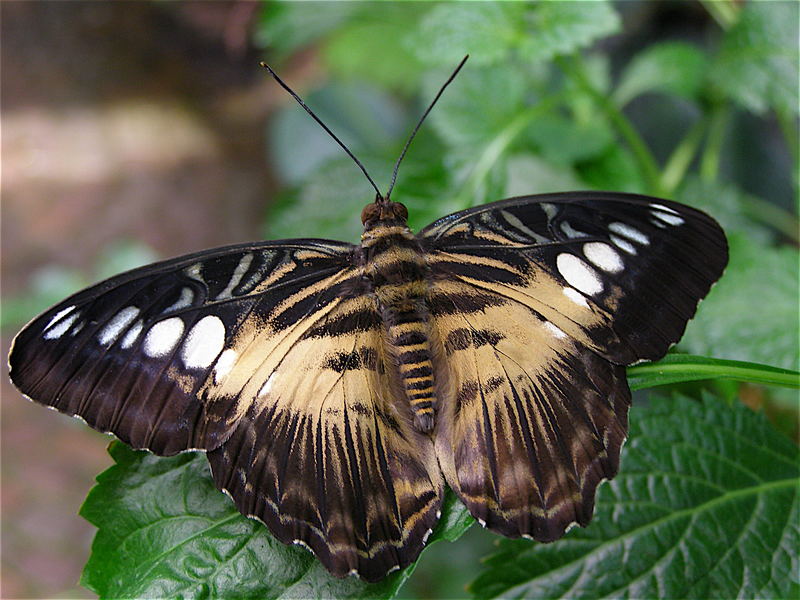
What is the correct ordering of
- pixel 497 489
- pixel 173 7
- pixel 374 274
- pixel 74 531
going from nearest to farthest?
pixel 497 489, pixel 374 274, pixel 74 531, pixel 173 7

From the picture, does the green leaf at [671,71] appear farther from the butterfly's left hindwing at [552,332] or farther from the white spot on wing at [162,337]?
the white spot on wing at [162,337]

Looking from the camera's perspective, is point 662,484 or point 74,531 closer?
point 662,484

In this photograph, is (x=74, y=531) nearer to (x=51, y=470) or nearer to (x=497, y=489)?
(x=51, y=470)

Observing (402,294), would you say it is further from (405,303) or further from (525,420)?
(525,420)

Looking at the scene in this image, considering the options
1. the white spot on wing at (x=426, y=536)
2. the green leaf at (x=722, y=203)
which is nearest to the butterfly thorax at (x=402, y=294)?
the white spot on wing at (x=426, y=536)

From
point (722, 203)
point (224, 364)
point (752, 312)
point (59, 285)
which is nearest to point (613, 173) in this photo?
point (722, 203)

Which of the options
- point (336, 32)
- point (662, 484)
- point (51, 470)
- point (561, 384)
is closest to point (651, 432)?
point (662, 484)

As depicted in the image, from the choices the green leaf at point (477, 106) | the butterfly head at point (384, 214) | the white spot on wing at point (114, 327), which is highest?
the green leaf at point (477, 106)

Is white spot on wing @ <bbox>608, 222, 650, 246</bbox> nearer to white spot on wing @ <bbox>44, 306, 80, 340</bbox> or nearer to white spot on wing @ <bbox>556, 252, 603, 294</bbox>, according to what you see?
white spot on wing @ <bbox>556, 252, 603, 294</bbox>
